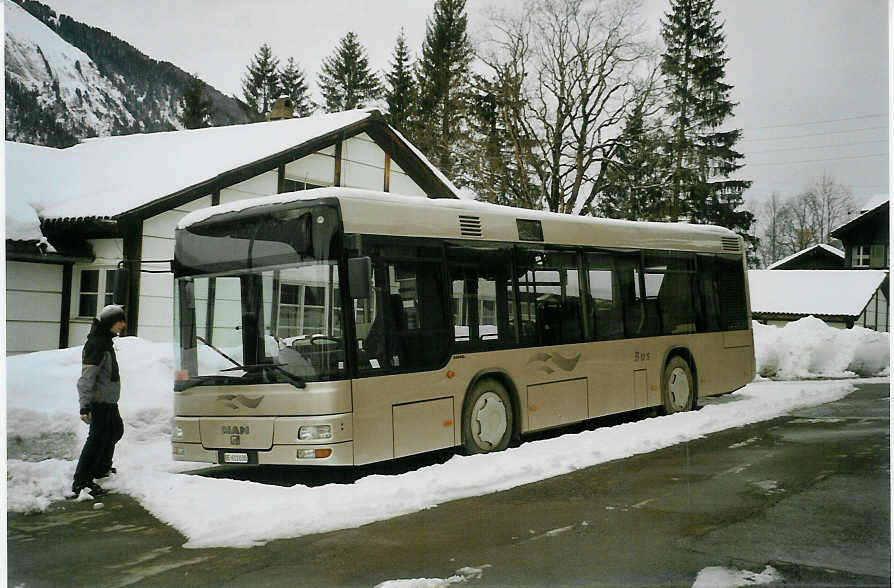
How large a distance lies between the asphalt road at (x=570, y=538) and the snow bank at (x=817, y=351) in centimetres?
224

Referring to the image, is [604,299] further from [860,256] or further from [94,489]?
[94,489]

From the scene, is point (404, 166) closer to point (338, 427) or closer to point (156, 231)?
point (156, 231)

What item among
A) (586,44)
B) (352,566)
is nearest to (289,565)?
(352,566)

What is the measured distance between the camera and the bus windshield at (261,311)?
7.64 metres

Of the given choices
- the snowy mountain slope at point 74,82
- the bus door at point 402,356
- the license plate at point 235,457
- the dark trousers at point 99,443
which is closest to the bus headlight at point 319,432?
the bus door at point 402,356

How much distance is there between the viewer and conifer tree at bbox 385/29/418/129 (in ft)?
32.6

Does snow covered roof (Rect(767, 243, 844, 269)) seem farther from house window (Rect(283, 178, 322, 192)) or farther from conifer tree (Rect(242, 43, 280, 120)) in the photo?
house window (Rect(283, 178, 322, 192))

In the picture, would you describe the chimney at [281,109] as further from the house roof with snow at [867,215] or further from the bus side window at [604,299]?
the house roof with snow at [867,215]

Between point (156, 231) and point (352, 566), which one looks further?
point (156, 231)

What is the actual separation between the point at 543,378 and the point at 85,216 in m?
6.05

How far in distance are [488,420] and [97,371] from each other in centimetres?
382

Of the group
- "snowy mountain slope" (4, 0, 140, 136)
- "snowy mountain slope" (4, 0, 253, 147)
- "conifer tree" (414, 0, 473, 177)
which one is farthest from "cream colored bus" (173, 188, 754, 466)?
"snowy mountain slope" (4, 0, 140, 136)

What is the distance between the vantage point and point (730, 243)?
38.6 feet

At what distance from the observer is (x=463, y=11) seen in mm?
9430
